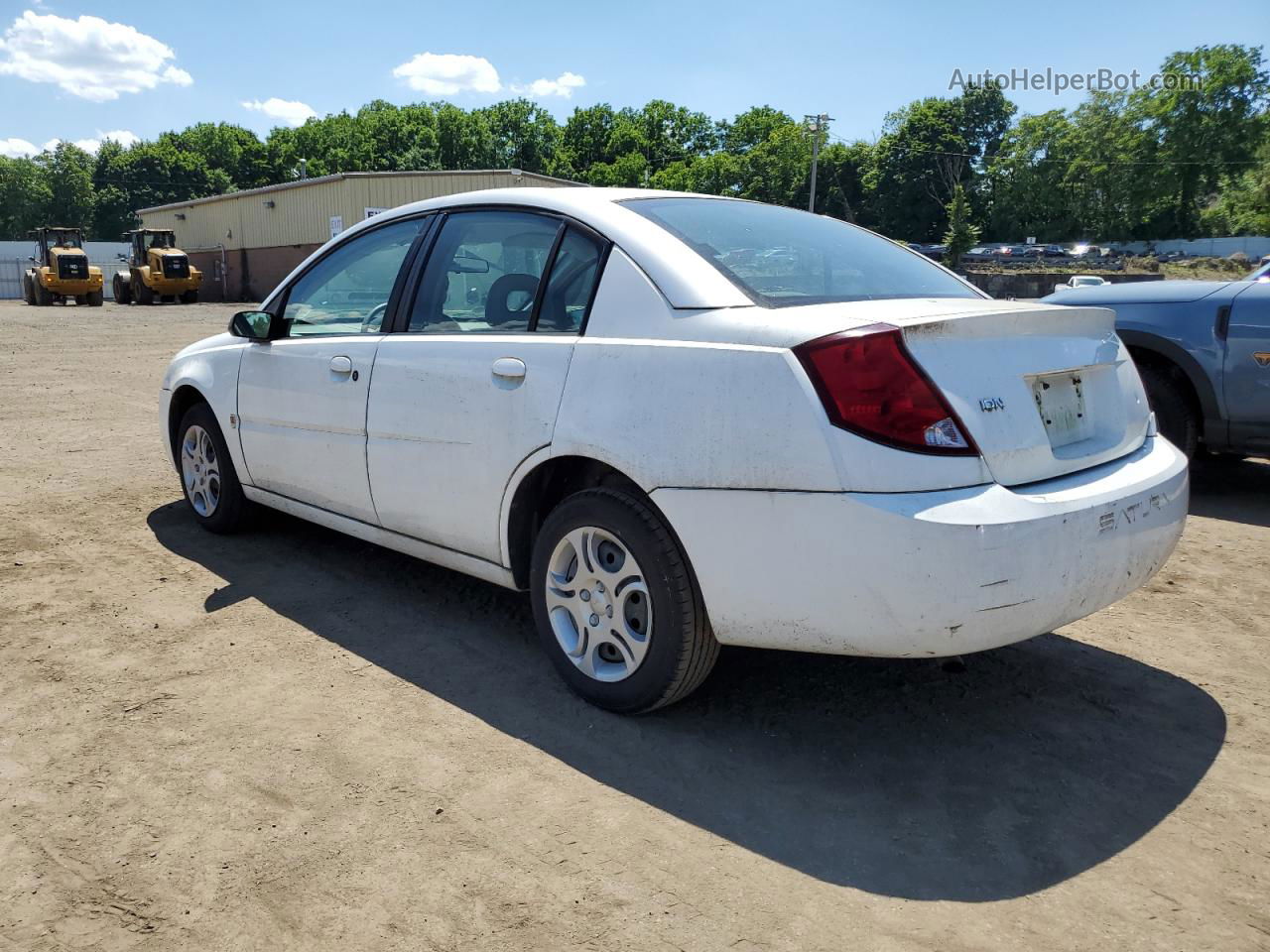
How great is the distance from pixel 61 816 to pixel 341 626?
54.8 inches

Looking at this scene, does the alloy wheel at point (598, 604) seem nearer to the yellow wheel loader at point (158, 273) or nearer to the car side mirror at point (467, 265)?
the car side mirror at point (467, 265)

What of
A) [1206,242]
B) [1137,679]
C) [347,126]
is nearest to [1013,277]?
[1137,679]

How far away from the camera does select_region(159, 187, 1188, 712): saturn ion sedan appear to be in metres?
2.46

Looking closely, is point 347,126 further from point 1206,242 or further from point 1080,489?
point 1080,489

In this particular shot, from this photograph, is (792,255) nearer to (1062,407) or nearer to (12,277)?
(1062,407)

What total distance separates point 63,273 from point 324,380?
40859 mm

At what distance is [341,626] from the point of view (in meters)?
3.84

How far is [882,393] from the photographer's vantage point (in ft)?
8.09

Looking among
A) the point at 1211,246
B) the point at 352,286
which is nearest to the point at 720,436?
the point at 352,286

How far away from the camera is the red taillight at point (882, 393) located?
246cm

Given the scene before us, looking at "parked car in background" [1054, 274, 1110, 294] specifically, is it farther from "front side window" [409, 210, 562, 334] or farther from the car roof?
"front side window" [409, 210, 562, 334]

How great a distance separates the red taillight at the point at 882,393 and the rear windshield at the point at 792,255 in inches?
14.0

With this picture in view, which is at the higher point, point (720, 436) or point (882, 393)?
point (882, 393)

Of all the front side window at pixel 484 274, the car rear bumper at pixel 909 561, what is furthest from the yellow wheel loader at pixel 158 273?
the car rear bumper at pixel 909 561
